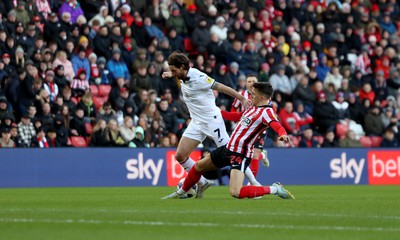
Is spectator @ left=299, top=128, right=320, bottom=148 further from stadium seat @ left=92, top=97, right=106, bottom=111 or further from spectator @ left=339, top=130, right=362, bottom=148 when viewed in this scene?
stadium seat @ left=92, top=97, right=106, bottom=111

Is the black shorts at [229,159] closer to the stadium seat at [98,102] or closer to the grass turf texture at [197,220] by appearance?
the grass turf texture at [197,220]

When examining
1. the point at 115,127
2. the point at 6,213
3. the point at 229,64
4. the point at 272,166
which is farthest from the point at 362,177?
the point at 6,213

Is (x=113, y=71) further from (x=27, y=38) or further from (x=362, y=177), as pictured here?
(x=362, y=177)

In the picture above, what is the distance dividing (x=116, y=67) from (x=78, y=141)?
2643 mm

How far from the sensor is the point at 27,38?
2458cm

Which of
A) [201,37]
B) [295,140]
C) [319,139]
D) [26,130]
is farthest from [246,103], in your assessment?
[319,139]

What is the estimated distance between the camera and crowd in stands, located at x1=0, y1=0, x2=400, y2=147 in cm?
2423

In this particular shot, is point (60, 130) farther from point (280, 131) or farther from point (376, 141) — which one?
point (280, 131)

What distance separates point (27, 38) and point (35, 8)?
1316mm

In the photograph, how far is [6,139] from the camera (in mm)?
23078

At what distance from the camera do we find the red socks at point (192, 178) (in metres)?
15.1

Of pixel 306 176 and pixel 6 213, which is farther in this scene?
pixel 306 176

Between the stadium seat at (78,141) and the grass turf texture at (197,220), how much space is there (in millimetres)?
9826

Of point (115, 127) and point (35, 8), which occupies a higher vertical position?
point (35, 8)
